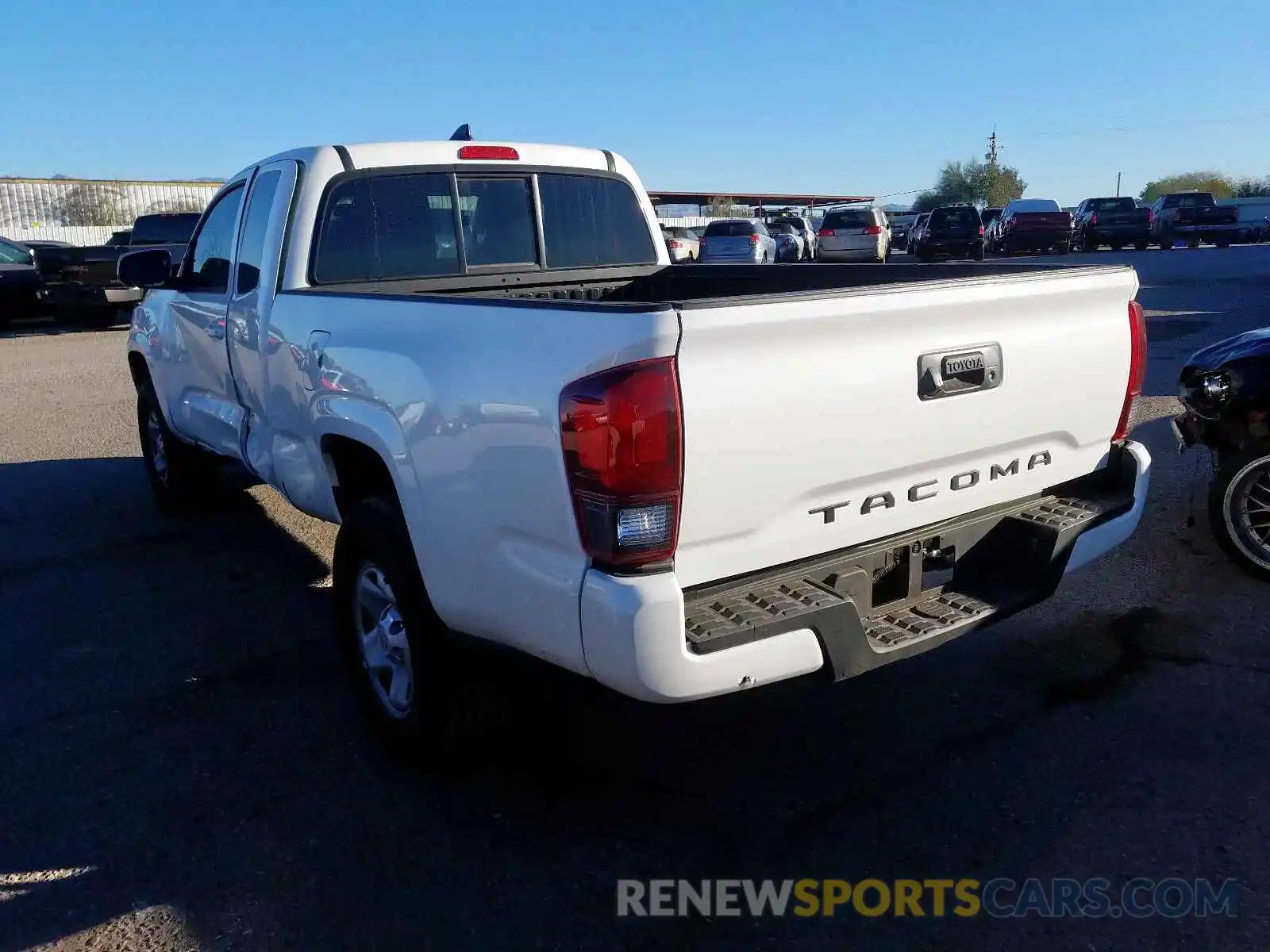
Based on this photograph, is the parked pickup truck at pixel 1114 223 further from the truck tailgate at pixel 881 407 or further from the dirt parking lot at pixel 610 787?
the truck tailgate at pixel 881 407

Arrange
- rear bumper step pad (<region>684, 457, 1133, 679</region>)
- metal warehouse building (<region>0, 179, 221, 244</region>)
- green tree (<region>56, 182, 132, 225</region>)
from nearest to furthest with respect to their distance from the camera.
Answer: rear bumper step pad (<region>684, 457, 1133, 679</region>) < metal warehouse building (<region>0, 179, 221, 244</region>) < green tree (<region>56, 182, 132, 225</region>)

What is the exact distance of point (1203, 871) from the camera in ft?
9.46

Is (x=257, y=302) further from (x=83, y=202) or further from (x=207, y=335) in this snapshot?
(x=83, y=202)

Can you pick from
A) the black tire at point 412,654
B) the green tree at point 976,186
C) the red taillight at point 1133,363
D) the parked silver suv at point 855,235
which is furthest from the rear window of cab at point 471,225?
the green tree at point 976,186

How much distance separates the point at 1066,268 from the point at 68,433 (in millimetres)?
9261

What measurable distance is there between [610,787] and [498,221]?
9.20 ft

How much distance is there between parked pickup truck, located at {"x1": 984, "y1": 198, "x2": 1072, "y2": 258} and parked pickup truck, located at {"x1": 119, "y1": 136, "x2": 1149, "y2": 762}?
29.7 meters

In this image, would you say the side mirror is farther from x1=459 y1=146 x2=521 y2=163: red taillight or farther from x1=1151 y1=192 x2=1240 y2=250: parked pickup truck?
x1=1151 y1=192 x2=1240 y2=250: parked pickup truck

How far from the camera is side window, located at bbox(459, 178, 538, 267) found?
4.92 meters

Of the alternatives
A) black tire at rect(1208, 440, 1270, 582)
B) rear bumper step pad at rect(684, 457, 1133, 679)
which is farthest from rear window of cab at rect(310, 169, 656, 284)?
black tire at rect(1208, 440, 1270, 582)

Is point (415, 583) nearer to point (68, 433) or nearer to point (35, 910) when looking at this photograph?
point (35, 910)

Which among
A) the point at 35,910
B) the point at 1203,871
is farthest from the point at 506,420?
the point at 1203,871

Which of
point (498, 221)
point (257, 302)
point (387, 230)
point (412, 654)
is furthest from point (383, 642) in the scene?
point (498, 221)

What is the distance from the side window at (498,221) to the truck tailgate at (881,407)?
2.54 m
